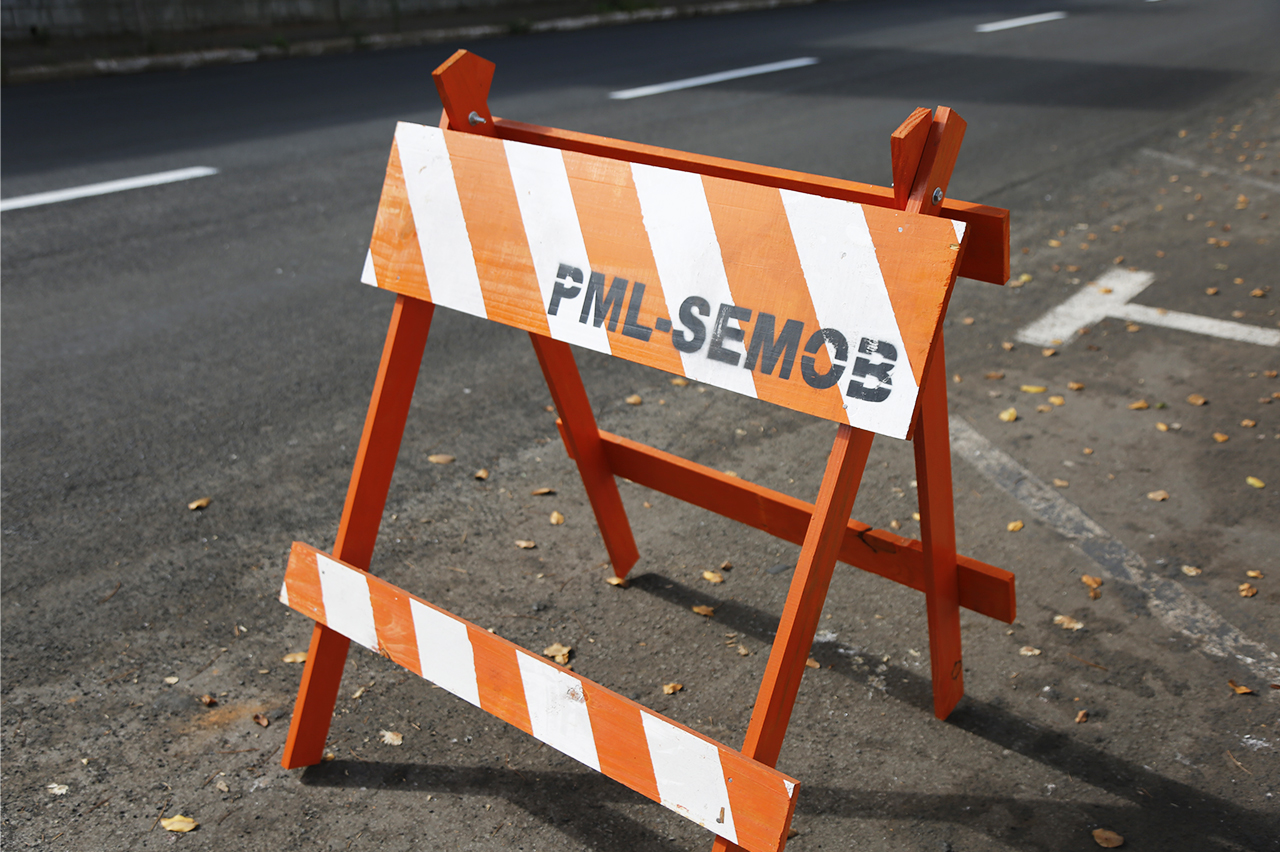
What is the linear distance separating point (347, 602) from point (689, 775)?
1089mm

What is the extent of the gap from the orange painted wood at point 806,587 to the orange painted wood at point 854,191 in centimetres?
46

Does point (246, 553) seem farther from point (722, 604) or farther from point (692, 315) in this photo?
point (692, 315)

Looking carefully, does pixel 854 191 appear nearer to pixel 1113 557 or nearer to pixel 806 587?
pixel 806 587

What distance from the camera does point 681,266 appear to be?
7.44ft

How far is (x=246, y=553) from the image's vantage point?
3.87m

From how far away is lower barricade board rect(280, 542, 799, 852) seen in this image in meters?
2.08

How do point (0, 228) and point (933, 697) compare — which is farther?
point (0, 228)

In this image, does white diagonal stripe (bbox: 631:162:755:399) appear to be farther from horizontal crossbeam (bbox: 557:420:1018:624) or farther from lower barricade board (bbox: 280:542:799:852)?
horizontal crossbeam (bbox: 557:420:1018:624)

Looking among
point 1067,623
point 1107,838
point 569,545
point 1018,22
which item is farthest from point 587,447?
point 1018,22

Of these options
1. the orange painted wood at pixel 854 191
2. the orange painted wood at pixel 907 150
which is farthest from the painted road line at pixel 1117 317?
the orange painted wood at pixel 907 150

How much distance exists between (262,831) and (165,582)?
1.37 m

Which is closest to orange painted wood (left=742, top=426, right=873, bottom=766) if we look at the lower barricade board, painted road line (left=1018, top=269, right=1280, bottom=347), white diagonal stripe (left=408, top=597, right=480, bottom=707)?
the lower barricade board

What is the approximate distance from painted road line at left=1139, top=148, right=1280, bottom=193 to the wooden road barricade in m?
7.57

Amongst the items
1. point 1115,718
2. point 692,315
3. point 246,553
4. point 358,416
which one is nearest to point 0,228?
point 358,416
